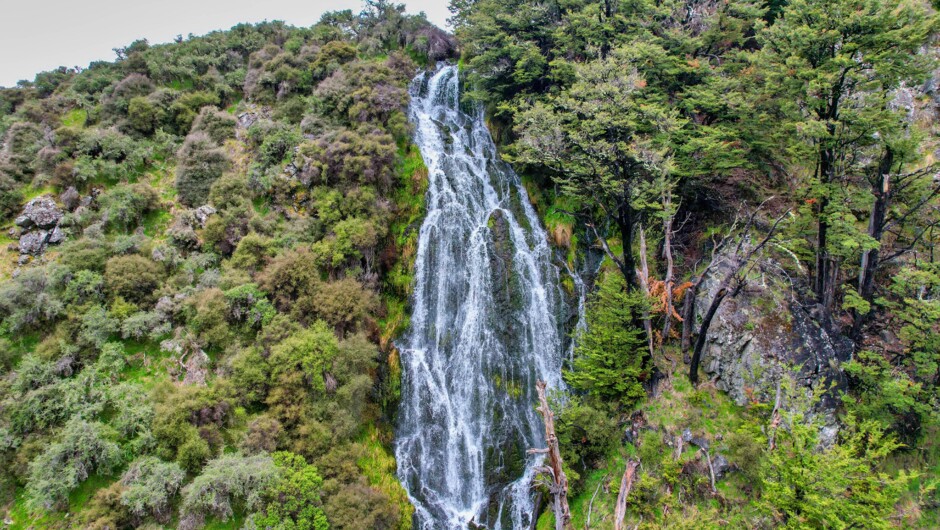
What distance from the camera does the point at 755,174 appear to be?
2002cm

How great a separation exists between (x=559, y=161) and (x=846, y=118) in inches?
402

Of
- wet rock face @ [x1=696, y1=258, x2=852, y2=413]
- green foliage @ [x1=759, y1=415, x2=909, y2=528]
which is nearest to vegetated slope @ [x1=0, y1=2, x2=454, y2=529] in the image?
green foliage @ [x1=759, y1=415, x2=909, y2=528]

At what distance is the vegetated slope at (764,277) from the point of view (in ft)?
44.8

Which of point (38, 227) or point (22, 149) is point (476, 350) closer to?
point (38, 227)

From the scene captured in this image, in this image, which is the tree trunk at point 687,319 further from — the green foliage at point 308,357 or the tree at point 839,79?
the green foliage at point 308,357

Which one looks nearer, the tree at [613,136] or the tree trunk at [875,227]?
the tree trunk at [875,227]

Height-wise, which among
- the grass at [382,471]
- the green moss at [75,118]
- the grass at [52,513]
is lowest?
the grass at [382,471]

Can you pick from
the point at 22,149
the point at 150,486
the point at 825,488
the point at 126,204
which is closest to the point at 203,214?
the point at 126,204

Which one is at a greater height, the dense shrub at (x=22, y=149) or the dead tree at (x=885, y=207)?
the dense shrub at (x=22, y=149)

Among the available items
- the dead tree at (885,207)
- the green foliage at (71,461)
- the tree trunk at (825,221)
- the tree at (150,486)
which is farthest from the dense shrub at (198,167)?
the dead tree at (885,207)

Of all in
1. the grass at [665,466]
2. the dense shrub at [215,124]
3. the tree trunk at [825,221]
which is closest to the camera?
the tree trunk at [825,221]

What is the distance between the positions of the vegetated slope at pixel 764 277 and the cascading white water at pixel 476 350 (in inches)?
86.3

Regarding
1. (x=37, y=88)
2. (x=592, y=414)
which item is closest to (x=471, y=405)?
(x=592, y=414)

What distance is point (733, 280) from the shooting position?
17.7 meters
